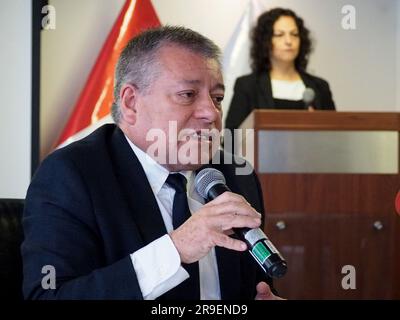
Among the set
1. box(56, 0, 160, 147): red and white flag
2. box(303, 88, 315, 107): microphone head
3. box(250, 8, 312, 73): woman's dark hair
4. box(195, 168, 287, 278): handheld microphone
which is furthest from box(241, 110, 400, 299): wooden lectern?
box(195, 168, 287, 278): handheld microphone

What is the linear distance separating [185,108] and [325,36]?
153 cm

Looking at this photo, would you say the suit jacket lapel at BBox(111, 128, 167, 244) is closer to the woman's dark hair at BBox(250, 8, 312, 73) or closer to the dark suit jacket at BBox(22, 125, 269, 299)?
the dark suit jacket at BBox(22, 125, 269, 299)

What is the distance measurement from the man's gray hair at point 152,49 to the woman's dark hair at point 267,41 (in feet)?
4.27

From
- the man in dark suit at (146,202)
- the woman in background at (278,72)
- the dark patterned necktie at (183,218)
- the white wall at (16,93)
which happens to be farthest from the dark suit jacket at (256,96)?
the dark patterned necktie at (183,218)

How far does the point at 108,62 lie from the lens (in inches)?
86.0

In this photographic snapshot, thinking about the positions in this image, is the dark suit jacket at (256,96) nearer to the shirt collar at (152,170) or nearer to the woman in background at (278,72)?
the woman in background at (278,72)

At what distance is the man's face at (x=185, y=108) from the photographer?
0.91 metres

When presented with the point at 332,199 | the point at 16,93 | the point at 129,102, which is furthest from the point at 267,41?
the point at 129,102

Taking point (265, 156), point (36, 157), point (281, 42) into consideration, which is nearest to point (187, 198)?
point (265, 156)

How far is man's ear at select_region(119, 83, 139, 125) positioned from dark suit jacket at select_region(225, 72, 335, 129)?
3.74ft

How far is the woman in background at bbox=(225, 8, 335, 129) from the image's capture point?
2.15 metres

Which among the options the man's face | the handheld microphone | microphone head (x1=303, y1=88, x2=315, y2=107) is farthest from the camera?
microphone head (x1=303, y1=88, x2=315, y2=107)

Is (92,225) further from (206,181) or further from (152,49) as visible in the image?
(152,49)

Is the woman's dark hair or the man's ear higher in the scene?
the woman's dark hair
